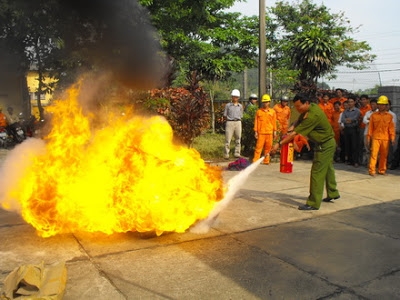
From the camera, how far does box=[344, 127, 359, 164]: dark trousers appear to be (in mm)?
9602

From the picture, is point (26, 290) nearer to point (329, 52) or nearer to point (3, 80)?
point (3, 80)

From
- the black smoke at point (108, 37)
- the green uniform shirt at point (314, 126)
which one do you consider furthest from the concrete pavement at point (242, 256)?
the black smoke at point (108, 37)

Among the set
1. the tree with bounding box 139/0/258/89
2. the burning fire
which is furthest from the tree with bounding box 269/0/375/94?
the burning fire

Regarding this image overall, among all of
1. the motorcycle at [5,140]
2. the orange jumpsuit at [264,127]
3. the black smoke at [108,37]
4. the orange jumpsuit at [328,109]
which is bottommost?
the motorcycle at [5,140]

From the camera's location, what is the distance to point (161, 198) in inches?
167

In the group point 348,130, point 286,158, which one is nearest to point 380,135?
point 348,130

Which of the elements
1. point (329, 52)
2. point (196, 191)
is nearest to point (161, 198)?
point (196, 191)

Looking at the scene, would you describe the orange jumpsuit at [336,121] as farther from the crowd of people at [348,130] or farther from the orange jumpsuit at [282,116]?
the orange jumpsuit at [282,116]

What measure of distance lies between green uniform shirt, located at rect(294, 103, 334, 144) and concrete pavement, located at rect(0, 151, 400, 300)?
1.09 m

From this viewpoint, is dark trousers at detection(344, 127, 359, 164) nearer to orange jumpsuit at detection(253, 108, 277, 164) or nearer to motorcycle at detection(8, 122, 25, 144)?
orange jumpsuit at detection(253, 108, 277, 164)

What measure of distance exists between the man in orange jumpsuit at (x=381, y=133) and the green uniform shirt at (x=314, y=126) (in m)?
3.23

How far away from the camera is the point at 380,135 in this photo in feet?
27.5

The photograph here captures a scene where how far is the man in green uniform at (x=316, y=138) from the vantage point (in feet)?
18.3

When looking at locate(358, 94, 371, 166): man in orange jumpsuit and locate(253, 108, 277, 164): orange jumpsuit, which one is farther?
locate(358, 94, 371, 166): man in orange jumpsuit
